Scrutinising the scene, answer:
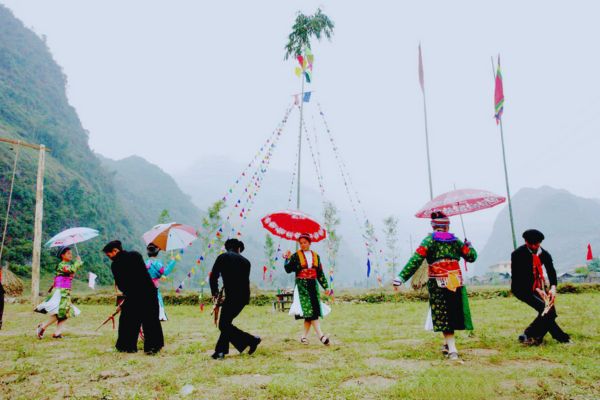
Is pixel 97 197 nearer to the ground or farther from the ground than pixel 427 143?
farther from the ground

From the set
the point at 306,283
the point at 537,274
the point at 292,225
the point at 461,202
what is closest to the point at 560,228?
the point at 537,274

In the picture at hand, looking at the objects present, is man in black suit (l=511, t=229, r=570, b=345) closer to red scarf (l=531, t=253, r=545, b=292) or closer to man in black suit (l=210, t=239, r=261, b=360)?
red scarf (l=531, t=253, r=545, b=292)

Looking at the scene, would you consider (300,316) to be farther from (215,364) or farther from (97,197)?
(97,197)

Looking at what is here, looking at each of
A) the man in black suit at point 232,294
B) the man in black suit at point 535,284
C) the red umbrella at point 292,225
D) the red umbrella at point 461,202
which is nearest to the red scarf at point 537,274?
the man in black suit at point 535,284

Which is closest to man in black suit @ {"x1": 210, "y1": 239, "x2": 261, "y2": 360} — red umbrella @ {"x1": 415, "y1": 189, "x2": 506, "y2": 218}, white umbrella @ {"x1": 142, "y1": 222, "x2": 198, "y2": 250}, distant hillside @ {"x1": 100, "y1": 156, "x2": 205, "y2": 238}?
white umbrella @ {"x1": 142, "y1": 222, "x2": 198, "y2": 250}

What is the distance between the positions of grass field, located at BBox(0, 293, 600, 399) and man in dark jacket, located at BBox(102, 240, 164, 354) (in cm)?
31

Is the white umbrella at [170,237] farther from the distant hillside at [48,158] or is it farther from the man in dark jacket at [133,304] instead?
the distant hillside at [48,158]

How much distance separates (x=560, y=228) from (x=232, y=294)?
17929 cm

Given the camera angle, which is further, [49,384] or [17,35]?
[17,35]

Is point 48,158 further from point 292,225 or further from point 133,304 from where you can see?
point 292,225

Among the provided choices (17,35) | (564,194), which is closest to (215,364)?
(17,35)

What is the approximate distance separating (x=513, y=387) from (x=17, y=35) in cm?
10889

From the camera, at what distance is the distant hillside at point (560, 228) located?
140375mm

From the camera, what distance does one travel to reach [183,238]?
8.46 metres
